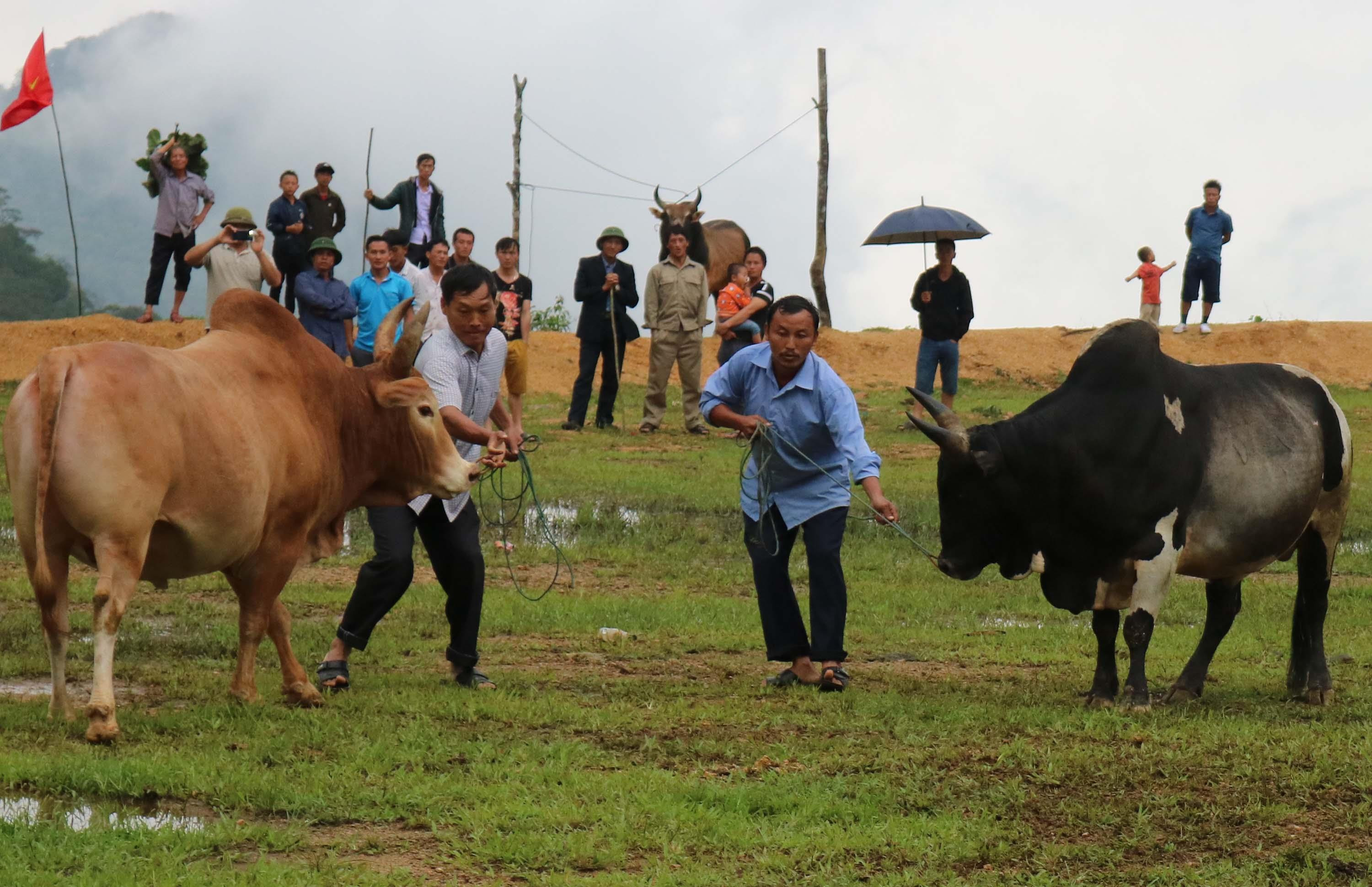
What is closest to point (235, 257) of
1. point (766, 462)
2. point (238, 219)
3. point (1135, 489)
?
point (238, 219)

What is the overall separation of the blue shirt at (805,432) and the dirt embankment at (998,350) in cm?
1504

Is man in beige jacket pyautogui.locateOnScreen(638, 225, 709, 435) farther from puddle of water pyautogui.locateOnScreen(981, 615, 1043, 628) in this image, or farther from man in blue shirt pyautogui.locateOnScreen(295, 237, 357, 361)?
puddle of water pyautogui.locateOnScreen(981, 615, 1043, 628)

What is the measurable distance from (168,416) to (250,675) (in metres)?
1.25

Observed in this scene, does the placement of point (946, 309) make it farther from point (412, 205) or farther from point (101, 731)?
point (101, 731)

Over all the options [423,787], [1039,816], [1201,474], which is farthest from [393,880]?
[1201,474]

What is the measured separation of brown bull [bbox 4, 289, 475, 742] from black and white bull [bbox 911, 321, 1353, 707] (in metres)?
2.12

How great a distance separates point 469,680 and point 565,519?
17.0ft

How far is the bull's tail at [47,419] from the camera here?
548 centimetres

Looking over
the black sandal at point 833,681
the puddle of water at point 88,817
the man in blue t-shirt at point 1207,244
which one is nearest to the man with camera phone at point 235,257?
the black sandal at point 833,681

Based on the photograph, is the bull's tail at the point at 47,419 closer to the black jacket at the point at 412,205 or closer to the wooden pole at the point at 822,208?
the black jacket at the point at 412,205

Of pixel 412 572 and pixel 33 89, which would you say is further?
pixel 33 89

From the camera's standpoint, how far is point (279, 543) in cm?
646

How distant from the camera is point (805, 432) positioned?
23.6 feet

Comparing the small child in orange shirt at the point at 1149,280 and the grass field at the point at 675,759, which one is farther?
the small child in orange shirt at the point at 1149,280
